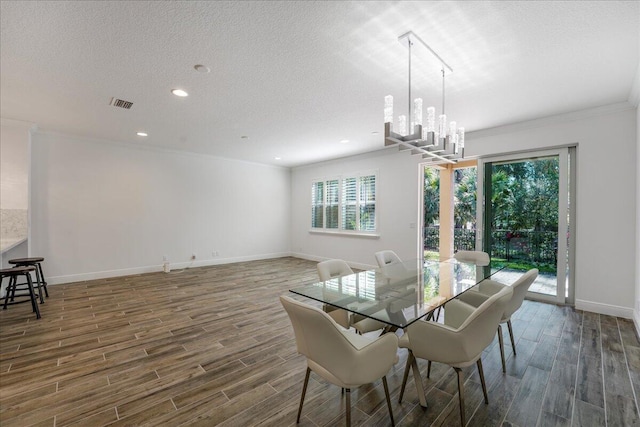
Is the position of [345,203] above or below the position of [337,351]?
above

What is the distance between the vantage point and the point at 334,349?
142cm

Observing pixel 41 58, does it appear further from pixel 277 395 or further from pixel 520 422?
pixel 520 422

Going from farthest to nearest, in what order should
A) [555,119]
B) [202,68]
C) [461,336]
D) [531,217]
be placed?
[531,217]
[555,119]
[202,68]
[461,336]

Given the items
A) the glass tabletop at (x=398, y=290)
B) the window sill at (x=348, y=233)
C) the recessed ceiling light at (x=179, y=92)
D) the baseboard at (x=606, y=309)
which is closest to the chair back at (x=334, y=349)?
the glass tabletop at (x=398, y=290)

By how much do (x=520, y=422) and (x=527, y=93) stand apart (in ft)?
11.0

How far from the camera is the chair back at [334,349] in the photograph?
1391 millimetres

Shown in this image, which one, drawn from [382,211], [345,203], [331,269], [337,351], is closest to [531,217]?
[382,211]

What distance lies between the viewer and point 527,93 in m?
3.24

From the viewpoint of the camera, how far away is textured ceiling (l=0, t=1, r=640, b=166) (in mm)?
1970

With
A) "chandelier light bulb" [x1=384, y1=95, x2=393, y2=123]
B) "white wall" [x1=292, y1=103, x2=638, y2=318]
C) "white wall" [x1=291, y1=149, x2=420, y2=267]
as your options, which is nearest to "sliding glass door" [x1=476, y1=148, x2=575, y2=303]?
"white wall" [x1=292, y1=103, x2=638, y2=318]

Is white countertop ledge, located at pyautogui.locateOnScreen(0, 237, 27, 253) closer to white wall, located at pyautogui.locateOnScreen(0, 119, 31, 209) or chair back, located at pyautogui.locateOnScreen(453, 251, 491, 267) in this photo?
white wall, located at pyautogui.locateOnScreen(0, 119, 31, 209)

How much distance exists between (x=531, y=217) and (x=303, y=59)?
419 centimetres

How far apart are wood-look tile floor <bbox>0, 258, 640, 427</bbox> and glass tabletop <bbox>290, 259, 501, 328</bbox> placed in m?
0.68

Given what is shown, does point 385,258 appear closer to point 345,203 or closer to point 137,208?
point 345,203
